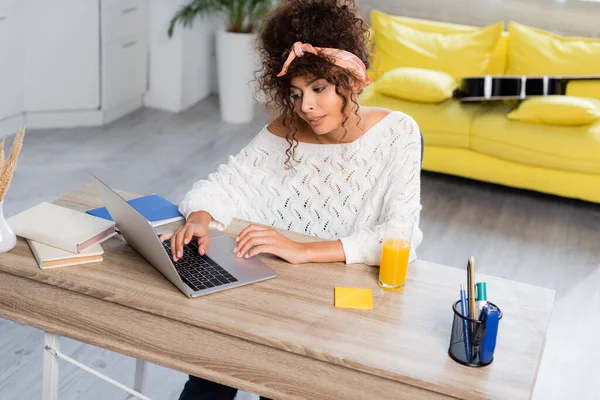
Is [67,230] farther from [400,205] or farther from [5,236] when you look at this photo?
[400,205]

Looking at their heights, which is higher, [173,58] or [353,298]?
[353,298]

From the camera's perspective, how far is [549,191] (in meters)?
3.98

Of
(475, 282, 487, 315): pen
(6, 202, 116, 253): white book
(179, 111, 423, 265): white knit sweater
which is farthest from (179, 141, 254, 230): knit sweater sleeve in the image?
(475, 282, 487, 315): pen

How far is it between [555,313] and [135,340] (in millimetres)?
1919

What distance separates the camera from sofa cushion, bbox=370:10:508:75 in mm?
4445

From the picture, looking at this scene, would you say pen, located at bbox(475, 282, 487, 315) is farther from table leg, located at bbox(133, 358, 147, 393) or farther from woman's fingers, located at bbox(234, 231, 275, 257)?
table leg, located at bbox(133, 358, 147, 393)

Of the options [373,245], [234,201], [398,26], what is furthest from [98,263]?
[398,26]

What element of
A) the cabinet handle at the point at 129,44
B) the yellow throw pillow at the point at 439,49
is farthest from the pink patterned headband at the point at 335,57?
the cabinet handle at the point at 129,44

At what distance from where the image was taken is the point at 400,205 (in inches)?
73.0

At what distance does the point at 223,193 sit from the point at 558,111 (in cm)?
232

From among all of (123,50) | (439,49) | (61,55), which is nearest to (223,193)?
(439,49)

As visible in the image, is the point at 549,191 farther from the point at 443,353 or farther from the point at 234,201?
the point at 443,353

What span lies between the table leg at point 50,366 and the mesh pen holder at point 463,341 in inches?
31.3

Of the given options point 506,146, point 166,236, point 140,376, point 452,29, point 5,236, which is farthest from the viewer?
point 452,29
